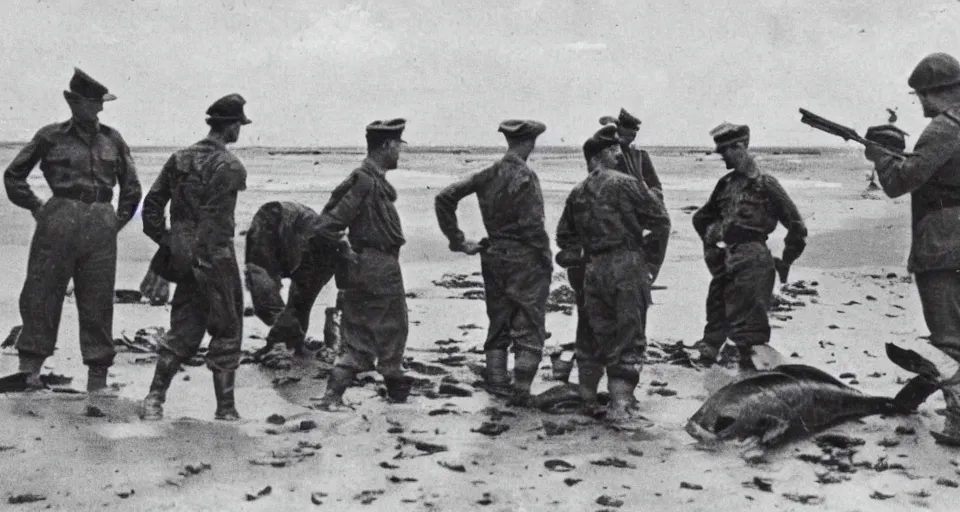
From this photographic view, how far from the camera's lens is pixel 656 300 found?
42.6 feet

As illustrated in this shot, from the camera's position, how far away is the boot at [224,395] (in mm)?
7078

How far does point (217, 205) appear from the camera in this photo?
6.98 metres

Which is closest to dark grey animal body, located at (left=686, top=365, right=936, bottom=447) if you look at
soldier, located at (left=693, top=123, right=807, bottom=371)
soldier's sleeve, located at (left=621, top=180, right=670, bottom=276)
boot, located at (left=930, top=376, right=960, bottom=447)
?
boot, located at (left=930, top=376, right=960, bottom=447)

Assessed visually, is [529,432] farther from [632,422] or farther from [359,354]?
[359,354]

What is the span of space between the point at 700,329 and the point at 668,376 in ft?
8.11

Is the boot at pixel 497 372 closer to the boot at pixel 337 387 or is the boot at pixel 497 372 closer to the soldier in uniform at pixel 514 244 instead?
the soldier in uniform at pixel 514 244

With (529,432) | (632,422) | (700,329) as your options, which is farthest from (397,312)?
(700,329)

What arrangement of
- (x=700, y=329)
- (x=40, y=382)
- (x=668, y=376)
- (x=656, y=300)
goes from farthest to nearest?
(x=656, y=300), (x=700, y=329), (x=668, y=376), (x=40, y=382)

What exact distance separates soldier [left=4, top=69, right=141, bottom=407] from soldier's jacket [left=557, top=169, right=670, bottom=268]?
3689 millimetres

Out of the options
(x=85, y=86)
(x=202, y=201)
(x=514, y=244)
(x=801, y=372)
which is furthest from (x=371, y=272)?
(x=801, y=372)

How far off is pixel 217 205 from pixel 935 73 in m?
4.98

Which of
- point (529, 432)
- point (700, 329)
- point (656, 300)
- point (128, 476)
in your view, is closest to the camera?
point (128, 476)

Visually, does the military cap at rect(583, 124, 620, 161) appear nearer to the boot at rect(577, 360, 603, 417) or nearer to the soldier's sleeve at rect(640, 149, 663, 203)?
the boot at rect(577, 360, 603, 417)

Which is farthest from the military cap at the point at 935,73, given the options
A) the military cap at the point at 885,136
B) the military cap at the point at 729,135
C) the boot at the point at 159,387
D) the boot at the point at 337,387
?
the boot at the point at 159,387
